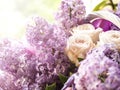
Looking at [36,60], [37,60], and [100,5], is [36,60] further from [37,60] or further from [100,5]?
[100,5]

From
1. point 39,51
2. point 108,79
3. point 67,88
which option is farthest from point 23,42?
point 108,79

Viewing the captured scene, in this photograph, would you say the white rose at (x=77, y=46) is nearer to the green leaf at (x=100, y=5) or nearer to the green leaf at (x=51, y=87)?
the green leaf at (x=51, y=87)

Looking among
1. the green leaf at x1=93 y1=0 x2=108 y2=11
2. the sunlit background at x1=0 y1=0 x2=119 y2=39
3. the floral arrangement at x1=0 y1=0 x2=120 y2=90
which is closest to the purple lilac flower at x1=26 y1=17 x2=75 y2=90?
the floral arrangement at x1=0 y1=0 x2=120 y2=90

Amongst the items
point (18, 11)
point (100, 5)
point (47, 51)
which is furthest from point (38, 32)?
point (18, 11)

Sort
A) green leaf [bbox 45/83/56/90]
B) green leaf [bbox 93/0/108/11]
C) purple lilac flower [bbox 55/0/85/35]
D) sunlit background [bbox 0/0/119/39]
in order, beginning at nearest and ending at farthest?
1. green leaf [bbox 45/83/56/90]
2. purple lilac flower [bbox 55/0/85/35]
3. green leaf [bbox 93/0/108/11]
4. sunlit background [bbox 0/0/119/39]

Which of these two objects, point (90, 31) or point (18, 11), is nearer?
point (90, 31)

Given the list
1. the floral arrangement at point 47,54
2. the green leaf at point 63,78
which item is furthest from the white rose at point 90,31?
the green leaf at point 63,78

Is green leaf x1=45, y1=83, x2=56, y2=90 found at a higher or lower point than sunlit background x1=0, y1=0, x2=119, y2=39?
lower

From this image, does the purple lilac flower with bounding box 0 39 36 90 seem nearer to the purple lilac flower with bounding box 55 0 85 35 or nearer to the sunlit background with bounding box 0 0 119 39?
the purple lilac flower with bounding box 55 0 85 35
